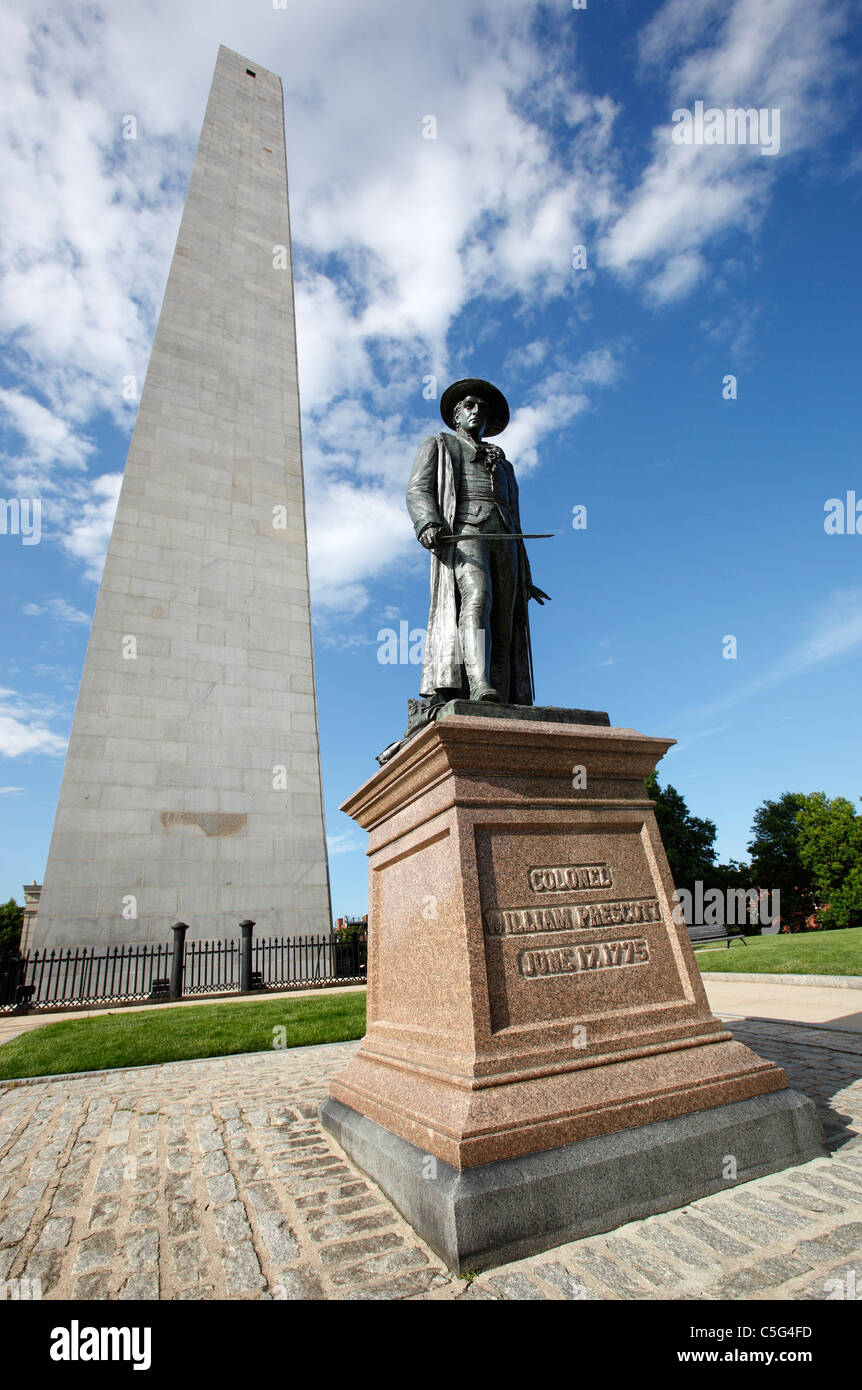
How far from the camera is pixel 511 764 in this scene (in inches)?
162

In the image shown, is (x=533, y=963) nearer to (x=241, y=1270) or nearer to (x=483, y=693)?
(x=241, y=1270)

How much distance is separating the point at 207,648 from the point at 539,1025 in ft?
55.7

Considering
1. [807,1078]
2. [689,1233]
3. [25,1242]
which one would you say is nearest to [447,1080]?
[689,1233]

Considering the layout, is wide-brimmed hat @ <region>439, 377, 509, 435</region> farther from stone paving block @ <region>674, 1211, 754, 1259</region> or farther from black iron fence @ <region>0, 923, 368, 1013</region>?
black iron fence @ <region>0, 923, 368, 1013</region>

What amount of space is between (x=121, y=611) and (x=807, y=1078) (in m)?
17.9

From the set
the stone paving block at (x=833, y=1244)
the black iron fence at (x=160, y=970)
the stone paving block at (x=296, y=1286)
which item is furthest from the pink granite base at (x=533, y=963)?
the black iron fence at (x=160, y=970)

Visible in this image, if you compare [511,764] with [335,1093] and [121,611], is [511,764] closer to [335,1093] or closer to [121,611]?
[335,1093]

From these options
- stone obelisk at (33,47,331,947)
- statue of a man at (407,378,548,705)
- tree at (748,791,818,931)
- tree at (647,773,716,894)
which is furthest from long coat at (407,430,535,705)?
tree at (748,791,818,931)

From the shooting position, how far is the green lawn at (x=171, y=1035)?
24.8 ft

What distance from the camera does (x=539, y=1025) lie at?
11.7 feet

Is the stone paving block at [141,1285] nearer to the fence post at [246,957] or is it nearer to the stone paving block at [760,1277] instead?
the stone paving block at [760,1277]

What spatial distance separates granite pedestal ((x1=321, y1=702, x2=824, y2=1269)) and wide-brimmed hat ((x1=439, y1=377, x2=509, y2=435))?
3631mm

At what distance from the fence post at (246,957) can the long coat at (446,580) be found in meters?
12.3
